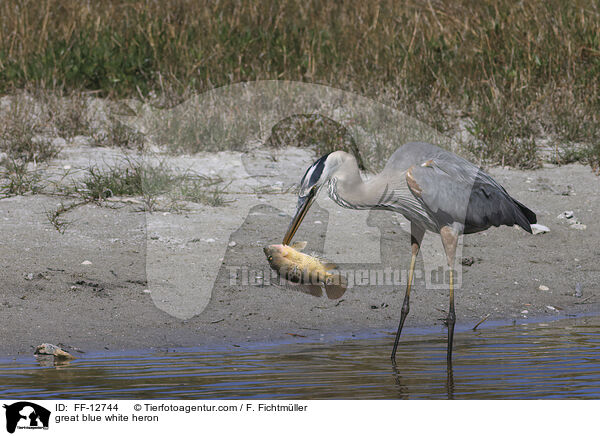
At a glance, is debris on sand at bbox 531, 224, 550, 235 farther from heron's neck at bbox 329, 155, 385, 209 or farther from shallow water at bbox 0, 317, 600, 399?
heron's neck at bbox 329, 155, 385, 209

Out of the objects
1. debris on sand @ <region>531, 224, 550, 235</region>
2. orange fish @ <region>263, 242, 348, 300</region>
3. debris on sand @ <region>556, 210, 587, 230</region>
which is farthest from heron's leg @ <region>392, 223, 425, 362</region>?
debris on sand @ <region>556, 210, 587, 230</region>

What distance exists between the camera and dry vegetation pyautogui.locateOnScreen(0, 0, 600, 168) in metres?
8.67

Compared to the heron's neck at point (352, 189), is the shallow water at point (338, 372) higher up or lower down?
lower down

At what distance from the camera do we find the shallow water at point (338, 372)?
435 cm

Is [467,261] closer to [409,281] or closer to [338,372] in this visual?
[409,281]

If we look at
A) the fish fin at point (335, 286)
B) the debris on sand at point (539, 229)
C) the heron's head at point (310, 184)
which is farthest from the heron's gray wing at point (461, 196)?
the debris on sand at point (539, 229)

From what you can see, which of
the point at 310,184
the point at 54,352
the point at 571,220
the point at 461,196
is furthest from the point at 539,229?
the point at 54,352

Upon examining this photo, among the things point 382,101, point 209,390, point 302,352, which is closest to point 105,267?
point 302,352

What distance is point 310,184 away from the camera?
5066 mm

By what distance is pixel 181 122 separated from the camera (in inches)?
331
